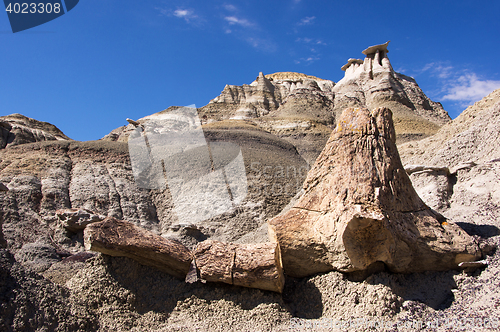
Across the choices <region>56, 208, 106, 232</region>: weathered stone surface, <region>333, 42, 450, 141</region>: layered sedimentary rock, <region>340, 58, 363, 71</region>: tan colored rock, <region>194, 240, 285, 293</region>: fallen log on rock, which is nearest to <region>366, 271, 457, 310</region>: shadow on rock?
<region>194, 240, 285, 293</region>: fallen log on rock

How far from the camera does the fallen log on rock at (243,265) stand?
4.67 metres

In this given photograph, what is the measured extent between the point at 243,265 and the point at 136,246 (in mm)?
1415

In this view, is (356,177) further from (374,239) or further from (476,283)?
(476,283)

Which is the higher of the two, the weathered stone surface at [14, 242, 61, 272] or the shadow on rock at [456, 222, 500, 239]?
the weathered stone surface at [14, 242, 61, 272]

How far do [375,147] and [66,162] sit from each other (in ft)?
47.4

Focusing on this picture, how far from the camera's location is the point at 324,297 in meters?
4.76

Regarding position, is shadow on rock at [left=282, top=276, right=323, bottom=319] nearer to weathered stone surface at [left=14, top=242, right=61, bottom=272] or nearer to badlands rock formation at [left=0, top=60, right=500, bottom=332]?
badlands rock formation at [left=0, top=60, right=500, bottom=332]

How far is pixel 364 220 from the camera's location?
446cm

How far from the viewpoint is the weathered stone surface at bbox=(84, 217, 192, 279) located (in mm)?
4672

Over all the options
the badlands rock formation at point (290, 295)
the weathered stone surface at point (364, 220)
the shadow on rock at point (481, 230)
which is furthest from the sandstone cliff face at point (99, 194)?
the shadow on rock at point (481, 230)

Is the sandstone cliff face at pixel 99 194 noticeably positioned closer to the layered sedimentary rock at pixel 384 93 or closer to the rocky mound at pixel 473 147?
the rocky mound at pixel 473 147

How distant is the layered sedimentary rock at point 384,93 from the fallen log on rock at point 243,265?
2884cm

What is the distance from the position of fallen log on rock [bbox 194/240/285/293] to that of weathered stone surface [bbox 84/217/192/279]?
28 centimetres

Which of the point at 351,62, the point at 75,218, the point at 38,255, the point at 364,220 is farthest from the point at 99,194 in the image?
the point at 351,62
